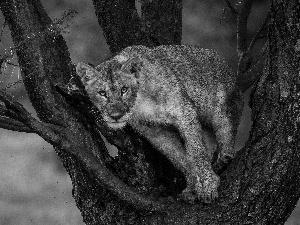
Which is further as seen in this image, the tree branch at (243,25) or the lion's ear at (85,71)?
the tree branch at (243,25)

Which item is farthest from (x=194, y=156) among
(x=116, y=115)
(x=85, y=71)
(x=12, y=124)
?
(x=12, y=124)

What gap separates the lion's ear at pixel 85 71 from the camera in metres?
2.85

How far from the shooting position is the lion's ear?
9.34ft

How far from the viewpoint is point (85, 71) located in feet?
9.35

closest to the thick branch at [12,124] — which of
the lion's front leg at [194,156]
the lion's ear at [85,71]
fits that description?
the lion's ear at [85,71]

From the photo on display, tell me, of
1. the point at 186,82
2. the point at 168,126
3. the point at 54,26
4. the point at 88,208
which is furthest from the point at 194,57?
the point at 88,208

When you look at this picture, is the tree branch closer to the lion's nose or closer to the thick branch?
the lion's nose

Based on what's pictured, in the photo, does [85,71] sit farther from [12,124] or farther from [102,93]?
[12,124]

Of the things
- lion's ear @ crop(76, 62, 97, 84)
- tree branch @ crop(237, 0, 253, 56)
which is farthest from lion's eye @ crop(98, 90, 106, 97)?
tree branch @ crop(237, 0, 253, 56)

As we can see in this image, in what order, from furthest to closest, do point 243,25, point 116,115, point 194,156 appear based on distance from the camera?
point 243,25
point 194,156
point 116,115

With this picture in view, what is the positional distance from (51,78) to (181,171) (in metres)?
0.74

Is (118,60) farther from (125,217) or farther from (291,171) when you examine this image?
(291,171)

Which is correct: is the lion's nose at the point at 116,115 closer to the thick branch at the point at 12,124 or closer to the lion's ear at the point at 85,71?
the lion's ear at the point at 85,71

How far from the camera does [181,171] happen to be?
10.1 feet
